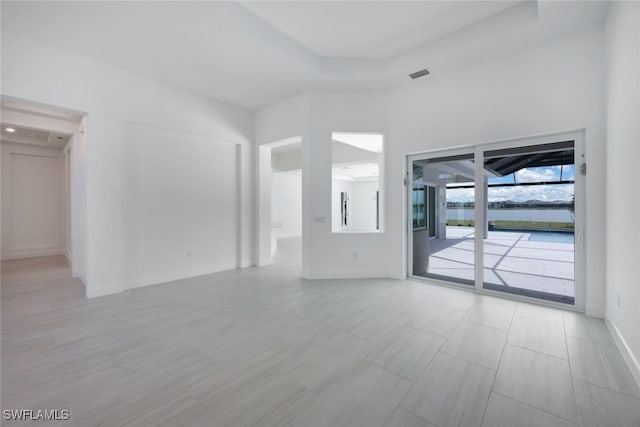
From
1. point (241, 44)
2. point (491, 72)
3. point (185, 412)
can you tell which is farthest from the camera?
point (491, 72)

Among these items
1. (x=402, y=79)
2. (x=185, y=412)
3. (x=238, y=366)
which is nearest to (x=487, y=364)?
(x=238, y=366)

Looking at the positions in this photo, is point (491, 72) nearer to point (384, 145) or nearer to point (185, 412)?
point (384, 145)

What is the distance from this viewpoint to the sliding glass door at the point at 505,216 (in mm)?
3342

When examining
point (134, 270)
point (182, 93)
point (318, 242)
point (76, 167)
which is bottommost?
point (134, 270)

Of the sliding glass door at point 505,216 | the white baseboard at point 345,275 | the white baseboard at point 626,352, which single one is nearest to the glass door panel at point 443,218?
the sliding glass door at point 505,216

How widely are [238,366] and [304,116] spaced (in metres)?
3.99

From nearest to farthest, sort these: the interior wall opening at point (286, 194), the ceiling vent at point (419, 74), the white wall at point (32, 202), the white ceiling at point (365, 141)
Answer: the ceiling vent at point (419, 74) < the white ceiling at point (365, 141) < the white wall at point (32, 202) < the interior wall opening at point (286, 194)

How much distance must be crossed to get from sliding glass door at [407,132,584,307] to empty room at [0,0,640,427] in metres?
0.03

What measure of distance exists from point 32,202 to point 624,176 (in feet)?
36.4

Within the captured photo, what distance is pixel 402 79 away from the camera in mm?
4246

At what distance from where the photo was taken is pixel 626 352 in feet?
7.18
